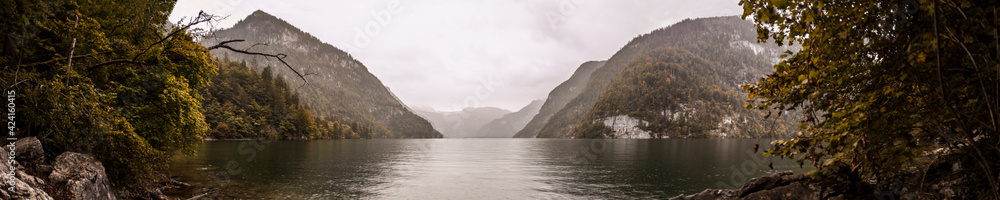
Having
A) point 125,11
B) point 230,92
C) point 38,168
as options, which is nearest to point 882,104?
point 38,168

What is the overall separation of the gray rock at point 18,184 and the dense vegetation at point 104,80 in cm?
188

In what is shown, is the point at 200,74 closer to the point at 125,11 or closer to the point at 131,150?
the point at 125,11

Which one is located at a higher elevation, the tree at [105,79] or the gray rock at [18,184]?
the tree at [105,79]

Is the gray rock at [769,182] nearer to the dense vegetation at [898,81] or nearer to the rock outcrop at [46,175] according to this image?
the dense vegetation at [898,81]

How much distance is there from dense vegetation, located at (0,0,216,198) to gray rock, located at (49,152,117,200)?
2.55 ft

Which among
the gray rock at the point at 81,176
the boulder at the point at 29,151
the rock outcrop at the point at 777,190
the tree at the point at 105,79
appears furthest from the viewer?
the rock outcrop at the point at 777,190

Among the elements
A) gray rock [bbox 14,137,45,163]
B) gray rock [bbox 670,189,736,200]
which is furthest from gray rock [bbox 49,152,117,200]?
gray rock [bbox 670,189,736,200]

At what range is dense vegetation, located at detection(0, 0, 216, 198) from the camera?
33.8 ft

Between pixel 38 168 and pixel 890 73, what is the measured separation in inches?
687

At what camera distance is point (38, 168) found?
382 inches

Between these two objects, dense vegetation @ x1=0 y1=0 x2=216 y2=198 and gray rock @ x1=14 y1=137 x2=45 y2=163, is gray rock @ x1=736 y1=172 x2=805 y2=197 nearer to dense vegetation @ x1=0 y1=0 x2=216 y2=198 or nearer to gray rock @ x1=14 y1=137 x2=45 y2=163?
dense vegetation @ x1=0 y1=0 x2=216 y2=198


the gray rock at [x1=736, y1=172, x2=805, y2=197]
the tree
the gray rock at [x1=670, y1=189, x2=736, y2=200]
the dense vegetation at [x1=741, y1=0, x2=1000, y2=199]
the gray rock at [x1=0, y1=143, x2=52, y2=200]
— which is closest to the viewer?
the dense vegetation at [x1=741, y1=0, x2=1000, y2=199]

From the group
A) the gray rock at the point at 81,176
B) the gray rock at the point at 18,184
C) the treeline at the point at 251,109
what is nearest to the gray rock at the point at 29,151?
the gray rock at the point at 81,176

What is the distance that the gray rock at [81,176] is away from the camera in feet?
32.9
